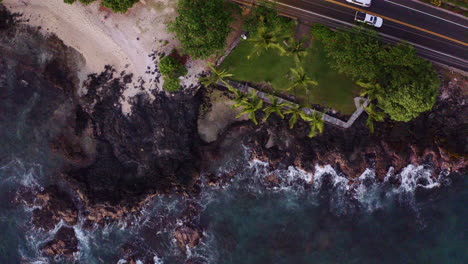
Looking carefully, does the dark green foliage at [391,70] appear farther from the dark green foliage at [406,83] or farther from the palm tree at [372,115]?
the palm tree at [372,115]

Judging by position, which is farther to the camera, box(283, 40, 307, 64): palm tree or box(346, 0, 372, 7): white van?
box(346, 0, 372, 7): white van

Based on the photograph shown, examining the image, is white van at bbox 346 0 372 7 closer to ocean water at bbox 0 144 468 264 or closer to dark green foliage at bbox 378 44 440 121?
dark green foliage at bbox 378 44 440 121

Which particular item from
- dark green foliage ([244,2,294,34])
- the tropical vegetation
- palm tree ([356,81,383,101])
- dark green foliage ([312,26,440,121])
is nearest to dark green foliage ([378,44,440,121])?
dark green foliage ([312,26,440,121])

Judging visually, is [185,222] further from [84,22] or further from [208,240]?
[84,22]

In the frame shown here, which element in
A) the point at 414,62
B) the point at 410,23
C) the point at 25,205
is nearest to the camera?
the point at 414,62

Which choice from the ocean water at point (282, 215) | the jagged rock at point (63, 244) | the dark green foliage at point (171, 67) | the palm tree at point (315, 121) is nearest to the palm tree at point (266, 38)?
the palm tree at point (315, 121)

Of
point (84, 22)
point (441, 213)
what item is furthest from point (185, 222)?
point (441, 213)
